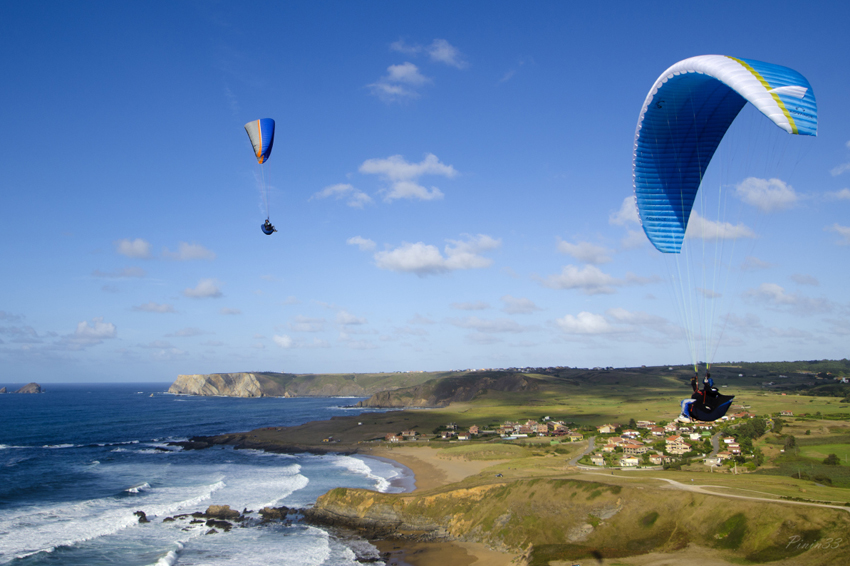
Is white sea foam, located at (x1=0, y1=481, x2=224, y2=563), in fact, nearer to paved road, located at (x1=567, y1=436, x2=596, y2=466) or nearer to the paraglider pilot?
paved road, located at (x1=567, y1=436, x2=596, y2=466)

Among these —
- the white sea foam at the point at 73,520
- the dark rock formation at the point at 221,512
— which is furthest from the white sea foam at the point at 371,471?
the white sea foam at the point at 73,520

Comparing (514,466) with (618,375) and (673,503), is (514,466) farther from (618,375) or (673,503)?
(618,375)

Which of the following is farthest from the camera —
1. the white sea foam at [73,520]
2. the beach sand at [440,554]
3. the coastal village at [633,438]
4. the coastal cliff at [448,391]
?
the coastal cliff at [448,391]

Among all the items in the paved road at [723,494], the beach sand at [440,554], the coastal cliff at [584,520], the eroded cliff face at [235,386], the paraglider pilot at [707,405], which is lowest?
the eroded cliff face at [235,386]

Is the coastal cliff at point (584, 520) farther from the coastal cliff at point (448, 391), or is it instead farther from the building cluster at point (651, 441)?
the coastal cliff at point (448, 391)

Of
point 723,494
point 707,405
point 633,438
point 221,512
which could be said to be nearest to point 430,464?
point 221,512

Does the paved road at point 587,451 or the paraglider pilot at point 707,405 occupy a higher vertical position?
the paraglider pilot at point 707,405

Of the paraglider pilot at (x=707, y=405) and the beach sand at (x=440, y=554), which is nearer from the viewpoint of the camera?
the paraglider pilot at (x=707, y=405)

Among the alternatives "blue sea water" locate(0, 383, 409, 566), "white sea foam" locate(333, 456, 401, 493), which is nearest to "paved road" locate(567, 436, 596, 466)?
"blue sea water" locate(0, 383, 409, 566)
